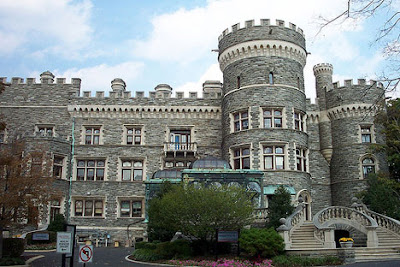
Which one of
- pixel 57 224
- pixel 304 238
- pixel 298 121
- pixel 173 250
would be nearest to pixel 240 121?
pixel 298 121

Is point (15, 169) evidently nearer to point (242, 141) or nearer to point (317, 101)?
point (242, 141)

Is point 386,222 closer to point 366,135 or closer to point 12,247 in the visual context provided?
point 366,135

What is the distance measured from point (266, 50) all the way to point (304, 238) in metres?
15.1

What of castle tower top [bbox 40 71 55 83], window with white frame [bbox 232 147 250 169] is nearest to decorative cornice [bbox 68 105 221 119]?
castle tower top [bbox 40 71 55 83]

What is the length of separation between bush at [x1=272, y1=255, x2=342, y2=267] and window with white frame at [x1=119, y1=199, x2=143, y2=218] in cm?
1755

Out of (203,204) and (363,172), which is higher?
(363,172)

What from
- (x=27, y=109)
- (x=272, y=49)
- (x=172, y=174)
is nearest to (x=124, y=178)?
(x=172, y=174)

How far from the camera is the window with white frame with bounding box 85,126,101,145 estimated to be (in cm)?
3578

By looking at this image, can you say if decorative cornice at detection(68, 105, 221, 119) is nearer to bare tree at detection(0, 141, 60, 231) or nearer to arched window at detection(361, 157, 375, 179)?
arched window at detection(361, 157, 375, 179)

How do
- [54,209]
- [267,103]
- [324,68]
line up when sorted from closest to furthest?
[267,103] → [54,209] → [324,68]

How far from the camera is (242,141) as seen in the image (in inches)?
1231

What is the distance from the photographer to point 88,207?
3438cm

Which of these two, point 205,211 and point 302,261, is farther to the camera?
point 205,211

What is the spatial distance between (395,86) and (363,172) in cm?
2674
